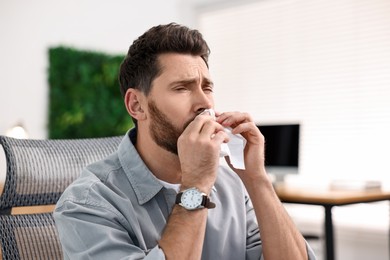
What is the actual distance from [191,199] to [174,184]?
0.23 meters

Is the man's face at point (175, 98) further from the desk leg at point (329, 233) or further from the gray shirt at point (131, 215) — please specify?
the desk leg at point (329, 233)

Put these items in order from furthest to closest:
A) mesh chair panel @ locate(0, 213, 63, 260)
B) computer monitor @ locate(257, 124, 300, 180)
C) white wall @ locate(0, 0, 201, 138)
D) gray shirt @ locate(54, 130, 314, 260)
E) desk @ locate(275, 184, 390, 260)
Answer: white wall @ locate(0, 0, 201, 138)
computer monitor @ locate(257, 124, 300, 180)
desk @ locate(275, 184, 390, 260)
mesh chair panel @ locate(0, 213, 63, 260)
gray shirt @ locate(54, 130, 314, 260)

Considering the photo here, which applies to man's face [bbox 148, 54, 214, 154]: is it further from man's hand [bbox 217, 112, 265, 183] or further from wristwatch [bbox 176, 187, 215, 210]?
wristwatch [bbox 176, 187, 215, 210]

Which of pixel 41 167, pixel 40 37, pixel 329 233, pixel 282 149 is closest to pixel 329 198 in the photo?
pixel 329 233

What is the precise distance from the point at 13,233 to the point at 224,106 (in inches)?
162

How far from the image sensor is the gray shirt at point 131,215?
3.89 feet

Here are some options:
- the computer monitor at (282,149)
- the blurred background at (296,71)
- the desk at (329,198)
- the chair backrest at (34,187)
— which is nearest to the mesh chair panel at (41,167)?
the chair backrest at (34,187)

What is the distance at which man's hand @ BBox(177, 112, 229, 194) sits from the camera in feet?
4.19

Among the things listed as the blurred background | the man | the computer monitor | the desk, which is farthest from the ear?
the blurred background

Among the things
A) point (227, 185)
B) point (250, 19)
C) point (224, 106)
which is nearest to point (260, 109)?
point (224, 106)

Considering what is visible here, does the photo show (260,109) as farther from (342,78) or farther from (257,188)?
(257,188)

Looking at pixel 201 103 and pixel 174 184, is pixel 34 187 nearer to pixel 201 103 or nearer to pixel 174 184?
pixel 174 184

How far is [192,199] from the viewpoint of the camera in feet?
4.03

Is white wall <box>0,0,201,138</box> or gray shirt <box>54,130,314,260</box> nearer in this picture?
gray shirt <box>54,130,314,260</box>
